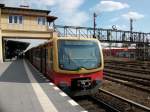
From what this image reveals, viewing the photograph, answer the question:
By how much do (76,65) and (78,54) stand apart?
1.69 feet

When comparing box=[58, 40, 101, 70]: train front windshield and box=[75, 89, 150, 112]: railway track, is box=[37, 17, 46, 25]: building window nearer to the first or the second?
box=[75, 89, 150, 112]: railway track

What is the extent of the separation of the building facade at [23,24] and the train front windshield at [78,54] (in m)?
26.0

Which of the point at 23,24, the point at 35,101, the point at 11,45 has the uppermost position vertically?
the point at 23,24

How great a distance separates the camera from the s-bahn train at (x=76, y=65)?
12469 millimetres

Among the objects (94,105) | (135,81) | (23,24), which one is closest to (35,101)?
(94,105)

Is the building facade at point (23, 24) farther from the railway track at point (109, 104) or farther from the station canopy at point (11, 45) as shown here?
the railway track at point (109, 104)

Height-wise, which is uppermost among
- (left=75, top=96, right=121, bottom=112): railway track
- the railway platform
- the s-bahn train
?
the s-bahn train

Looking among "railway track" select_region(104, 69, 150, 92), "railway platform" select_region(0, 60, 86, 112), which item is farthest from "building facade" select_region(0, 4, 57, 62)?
"railway platform" select_region(0, 60, 86, 112)

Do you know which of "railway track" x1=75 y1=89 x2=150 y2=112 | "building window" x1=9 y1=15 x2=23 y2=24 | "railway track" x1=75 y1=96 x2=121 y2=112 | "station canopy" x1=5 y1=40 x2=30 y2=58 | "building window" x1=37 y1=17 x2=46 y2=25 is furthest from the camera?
"station canopy" x1=5 y1=40 x2=30 y2=58

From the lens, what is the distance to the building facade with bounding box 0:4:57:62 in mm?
38562

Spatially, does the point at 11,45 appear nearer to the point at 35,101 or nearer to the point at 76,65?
the point at 76,65

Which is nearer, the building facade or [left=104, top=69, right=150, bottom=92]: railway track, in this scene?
[left=104, top=69, right=150, bottom=92]: railway track

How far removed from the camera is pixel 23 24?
39.8m

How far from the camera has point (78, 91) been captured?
12453mm
